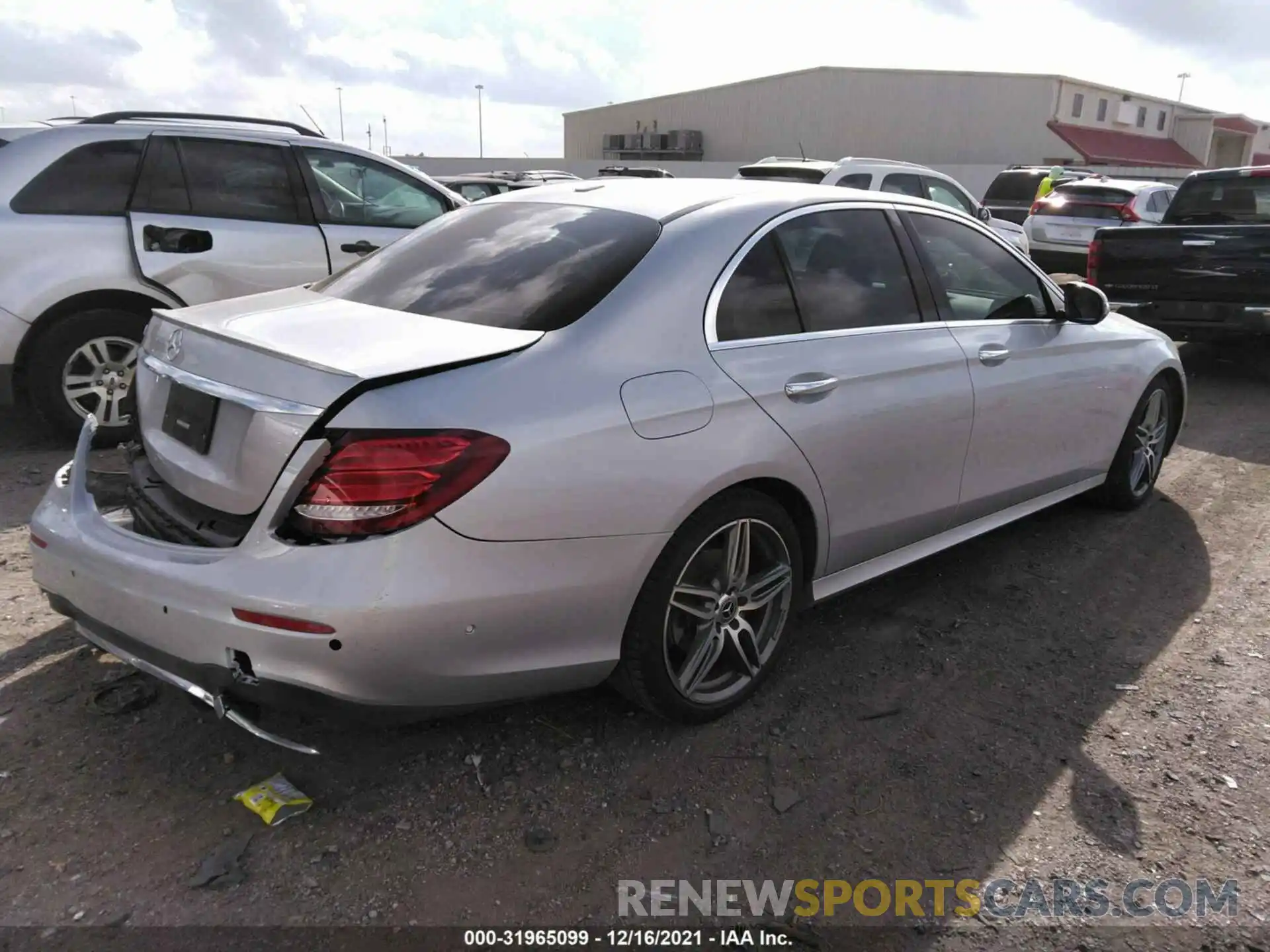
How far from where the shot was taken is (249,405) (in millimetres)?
2439

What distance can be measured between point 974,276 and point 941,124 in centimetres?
4639

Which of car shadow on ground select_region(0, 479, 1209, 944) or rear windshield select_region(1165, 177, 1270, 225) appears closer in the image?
car shadow on ground select_region(0, 479, 1209, 944)

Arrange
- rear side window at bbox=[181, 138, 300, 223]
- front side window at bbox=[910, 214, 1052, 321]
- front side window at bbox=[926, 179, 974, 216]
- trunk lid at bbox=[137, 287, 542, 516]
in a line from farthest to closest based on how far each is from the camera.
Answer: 1. front side window at bbox=[926, 179, 974, 216]
2. rear side window at bbox=[181, 138, 300, 223]
3. front side window at bbox=[910, 214, 1052, 321]
4. trunk lid at bbox=[137, 287, 542, 516]

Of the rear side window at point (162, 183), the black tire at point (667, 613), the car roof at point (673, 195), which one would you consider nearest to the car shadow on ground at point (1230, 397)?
the car roof at point (673, 195)

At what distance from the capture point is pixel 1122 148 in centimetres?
4519

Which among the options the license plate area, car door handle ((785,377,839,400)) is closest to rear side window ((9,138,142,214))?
the license plate area

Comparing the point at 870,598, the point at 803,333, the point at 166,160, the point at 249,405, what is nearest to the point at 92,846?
the point at 249,405

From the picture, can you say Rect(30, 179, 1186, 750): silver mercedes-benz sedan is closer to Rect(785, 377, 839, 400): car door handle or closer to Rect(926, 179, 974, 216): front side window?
Rect(785, 377, 839, 400): car door handle

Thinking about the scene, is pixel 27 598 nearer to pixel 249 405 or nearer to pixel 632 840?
pixel 249 405

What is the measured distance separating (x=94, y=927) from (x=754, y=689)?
1.95 meters

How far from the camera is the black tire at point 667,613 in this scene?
276cm

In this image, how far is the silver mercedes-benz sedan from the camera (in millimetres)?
2311

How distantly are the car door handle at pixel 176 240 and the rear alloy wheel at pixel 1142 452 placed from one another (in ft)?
17.1

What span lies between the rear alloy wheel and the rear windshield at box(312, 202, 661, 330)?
3101 millimetres
